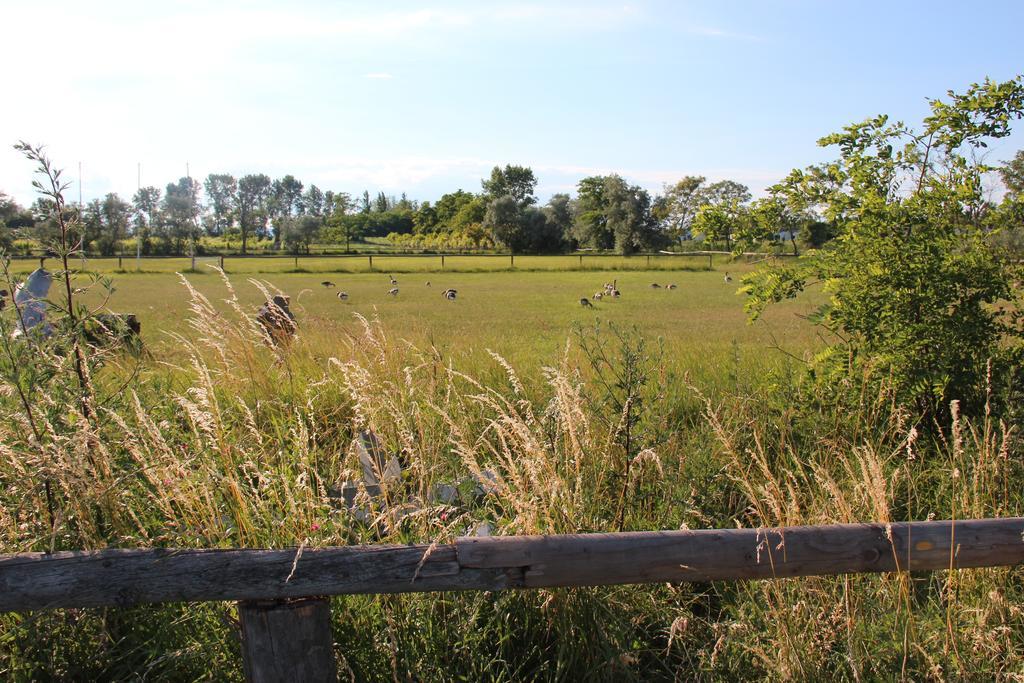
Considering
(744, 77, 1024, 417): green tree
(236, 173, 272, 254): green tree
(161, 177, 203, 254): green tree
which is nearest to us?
(744, 77, 1024, 417): green tree

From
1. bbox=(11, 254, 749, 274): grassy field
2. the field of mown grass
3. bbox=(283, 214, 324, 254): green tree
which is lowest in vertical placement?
the field of mown grass

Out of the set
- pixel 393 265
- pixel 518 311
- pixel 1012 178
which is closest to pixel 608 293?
pixel 518 311

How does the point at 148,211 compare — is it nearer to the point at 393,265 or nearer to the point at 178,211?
the point at 178,211

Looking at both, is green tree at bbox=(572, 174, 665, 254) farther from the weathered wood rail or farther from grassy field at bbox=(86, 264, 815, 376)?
the weathered wood rail

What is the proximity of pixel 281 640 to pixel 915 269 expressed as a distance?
16.7 ft

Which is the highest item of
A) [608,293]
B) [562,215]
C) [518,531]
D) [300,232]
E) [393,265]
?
[562,215]

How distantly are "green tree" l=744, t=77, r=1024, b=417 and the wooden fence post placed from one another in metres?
4.64

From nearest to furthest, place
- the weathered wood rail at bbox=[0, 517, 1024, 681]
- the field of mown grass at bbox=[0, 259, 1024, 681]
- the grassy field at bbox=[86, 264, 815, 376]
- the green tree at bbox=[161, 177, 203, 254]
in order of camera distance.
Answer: the weathered wood rail at bbox=[0, 517, 1024, 681]
the field of mown grass at bbox=[0, 259, 1024, 681]
the grassy field at bbox=[86, 264, 815, 376]
the green tree at bbox=[161, 177, 203, 254]

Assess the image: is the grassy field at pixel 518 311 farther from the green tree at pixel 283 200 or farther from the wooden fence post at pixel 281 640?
the green tree at pixel 283 200

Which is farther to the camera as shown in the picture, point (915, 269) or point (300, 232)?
point (300, 232)

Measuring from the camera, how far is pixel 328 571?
2680mm

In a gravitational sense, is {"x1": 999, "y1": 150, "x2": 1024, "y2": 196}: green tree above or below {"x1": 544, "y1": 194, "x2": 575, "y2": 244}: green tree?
below

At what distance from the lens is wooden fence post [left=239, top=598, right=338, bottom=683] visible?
2.68 m

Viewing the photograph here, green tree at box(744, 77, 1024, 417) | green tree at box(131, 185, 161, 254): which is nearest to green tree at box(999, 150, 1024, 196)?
green tree at box(744, 77, 1024, 417)
